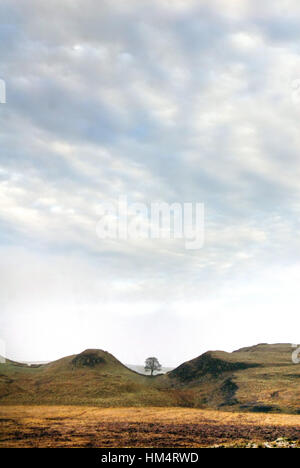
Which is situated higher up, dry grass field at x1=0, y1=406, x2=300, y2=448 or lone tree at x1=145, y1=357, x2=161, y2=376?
dry grass field at x1=0, y1=406, x2=300, y2=448

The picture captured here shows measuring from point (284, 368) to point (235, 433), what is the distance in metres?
52.5

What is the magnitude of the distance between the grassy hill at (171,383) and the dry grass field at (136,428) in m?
11.4

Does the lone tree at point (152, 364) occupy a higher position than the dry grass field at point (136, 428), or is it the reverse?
the dry grass field at point (136, 428)

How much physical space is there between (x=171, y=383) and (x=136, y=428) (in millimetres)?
58912

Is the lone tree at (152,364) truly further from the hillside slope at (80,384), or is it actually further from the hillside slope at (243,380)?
the hillside slope at (80,384)

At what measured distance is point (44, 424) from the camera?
150 feet

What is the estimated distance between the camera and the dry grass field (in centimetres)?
3706

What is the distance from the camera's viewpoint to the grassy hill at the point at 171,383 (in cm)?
6862

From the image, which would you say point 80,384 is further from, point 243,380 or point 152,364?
point 152,364

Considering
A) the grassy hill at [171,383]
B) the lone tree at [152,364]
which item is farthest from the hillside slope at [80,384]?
the lone tree at [152,364]

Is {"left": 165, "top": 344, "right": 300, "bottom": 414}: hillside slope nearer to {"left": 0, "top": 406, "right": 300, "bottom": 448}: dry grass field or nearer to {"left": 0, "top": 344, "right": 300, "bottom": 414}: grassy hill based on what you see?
{"left": 0, "top": 344, "right": 300, "bottom": 414}: grassy hill

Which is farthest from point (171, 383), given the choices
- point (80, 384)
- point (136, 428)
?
point (136, 428)

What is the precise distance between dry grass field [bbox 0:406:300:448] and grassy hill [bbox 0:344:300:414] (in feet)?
37.4

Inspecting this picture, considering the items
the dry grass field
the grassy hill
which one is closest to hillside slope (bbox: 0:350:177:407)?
the grassy hill
